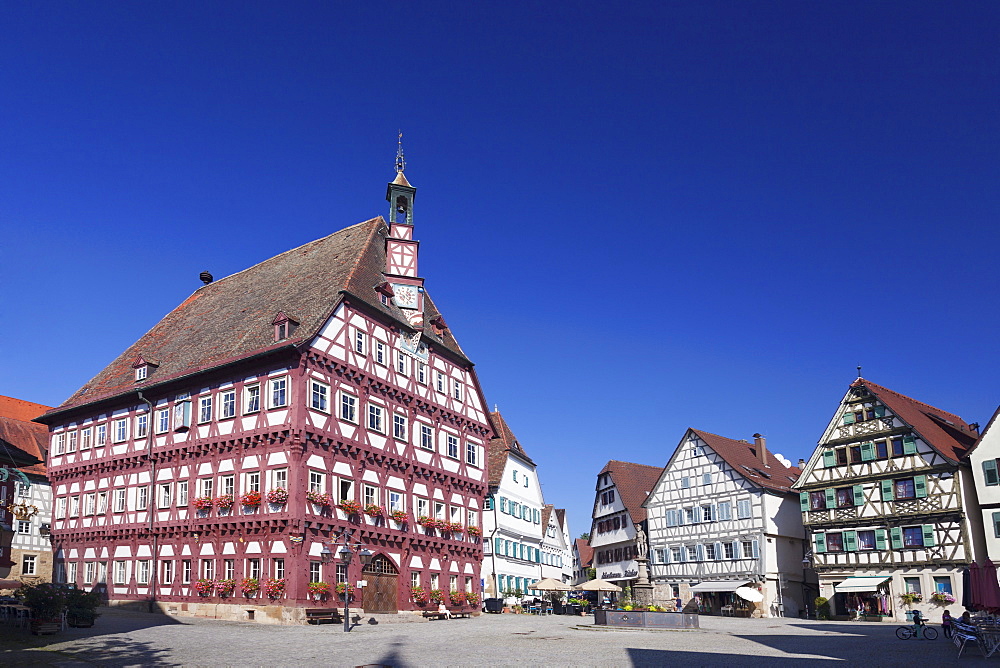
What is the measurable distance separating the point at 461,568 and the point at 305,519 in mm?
12535

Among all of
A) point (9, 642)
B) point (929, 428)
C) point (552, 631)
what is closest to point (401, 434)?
point (552, 631)

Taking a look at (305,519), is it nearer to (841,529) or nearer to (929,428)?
(841,529)

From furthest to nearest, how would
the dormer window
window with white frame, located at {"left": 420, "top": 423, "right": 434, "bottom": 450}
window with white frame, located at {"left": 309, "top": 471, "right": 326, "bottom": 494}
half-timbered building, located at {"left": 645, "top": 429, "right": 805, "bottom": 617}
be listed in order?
half-timbered building, located at {"left": 645, "top": 429, "right": 805, "bottom": 617}, window with white frame, located at {"left": 420, "top": 423, "right": 434, "bottom": 450}, the dormer window, window with white frame, located at {"left": 309, "top": 471, "right": 326, "bottom": 494}

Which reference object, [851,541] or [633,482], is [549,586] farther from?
[633,482]

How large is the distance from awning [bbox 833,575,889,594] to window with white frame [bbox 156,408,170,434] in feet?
120

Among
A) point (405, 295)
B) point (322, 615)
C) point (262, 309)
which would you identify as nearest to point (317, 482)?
point (322, 615)

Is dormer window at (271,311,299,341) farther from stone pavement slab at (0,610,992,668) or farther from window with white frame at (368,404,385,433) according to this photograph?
stone pavement slab at (0,610,992,668)

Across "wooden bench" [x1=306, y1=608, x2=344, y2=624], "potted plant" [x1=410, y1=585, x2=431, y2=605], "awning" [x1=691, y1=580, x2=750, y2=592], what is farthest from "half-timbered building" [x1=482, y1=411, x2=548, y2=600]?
"wooden bench" [x1=306, y1=608, x2=344, y2=624]

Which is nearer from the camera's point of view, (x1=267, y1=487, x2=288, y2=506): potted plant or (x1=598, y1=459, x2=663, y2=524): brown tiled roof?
(x1=267, y1=487, x2=288, y2=506): potted plant

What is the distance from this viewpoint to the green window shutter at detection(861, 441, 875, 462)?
52.1m

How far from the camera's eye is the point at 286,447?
35812 millimetres

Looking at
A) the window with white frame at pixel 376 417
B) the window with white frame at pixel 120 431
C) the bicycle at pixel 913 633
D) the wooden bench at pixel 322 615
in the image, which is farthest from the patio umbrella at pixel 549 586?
the bicycle at pixel 913 633

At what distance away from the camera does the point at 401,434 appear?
139 ft

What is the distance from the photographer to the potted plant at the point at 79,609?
2622 cm
